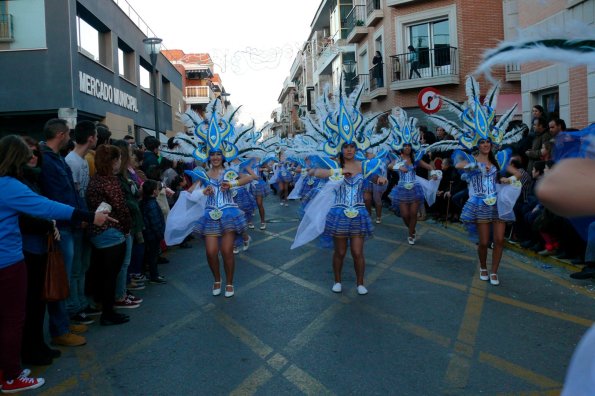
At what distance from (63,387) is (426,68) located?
782 inches

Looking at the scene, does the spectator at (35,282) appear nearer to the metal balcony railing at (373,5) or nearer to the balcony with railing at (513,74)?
the balcony with railing at (513,74)

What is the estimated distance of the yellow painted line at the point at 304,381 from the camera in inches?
144

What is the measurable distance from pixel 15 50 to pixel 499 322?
591 inches

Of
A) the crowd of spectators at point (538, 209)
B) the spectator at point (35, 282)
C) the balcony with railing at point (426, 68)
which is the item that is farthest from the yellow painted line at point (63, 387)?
the balcony with railing at point (426, 68)

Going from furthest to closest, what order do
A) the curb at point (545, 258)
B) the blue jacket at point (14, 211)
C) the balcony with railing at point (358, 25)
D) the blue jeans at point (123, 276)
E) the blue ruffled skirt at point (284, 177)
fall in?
the balcony with railing at point (358, 25), the blue ruffled skirt at point (284, 177), the curb at point (545, 258), the blue jeans at point (123, 276), the blue jacket at point (14, 211)

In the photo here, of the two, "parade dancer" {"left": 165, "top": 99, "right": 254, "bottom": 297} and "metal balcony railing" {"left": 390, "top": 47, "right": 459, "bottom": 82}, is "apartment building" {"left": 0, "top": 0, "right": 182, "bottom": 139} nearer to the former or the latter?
"parade dancer" {"left": 165, "top": 99, "right": 254, "bottom": 297}

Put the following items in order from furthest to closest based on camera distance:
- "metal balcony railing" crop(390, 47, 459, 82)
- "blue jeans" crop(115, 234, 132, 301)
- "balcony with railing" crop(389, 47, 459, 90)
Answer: "metal balcony railing" crop(390, 47, 459, 82) → "balcony with railing" crop(389, 47, 459, 90) → "blue jeans" crop(115, 234, 132, 301)

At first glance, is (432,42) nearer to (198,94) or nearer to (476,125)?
(476,125)

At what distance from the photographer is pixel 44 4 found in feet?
48.5

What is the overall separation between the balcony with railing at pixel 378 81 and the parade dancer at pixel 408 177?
522 inches

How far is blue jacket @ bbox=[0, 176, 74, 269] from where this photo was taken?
3.62 metres

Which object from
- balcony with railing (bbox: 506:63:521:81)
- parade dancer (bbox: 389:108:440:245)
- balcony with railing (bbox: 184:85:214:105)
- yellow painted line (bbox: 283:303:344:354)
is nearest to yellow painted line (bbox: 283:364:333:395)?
yellow painted line (bbox: 283:303:344:354)

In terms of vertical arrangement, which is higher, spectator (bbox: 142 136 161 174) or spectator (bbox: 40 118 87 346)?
spectator (bbox: 142 136 161 174)

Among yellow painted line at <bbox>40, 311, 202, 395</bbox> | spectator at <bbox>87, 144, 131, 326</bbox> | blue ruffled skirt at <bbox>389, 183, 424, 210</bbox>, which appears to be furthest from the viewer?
blue ruffled skirt at <bbox>389, 183, 424, 210</bbox>
